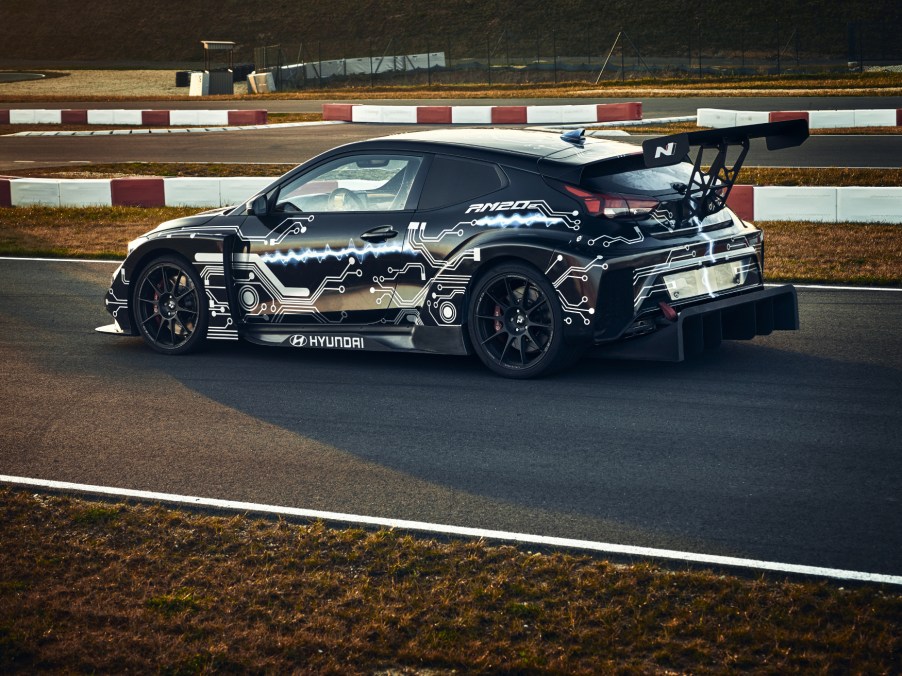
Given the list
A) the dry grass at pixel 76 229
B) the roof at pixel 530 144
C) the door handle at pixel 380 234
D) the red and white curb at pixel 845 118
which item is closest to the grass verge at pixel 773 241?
the dry grass at pixel 76 229

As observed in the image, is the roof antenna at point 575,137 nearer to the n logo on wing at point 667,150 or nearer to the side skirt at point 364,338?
the n logo on wing at point 667,150

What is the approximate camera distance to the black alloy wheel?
8555 mm

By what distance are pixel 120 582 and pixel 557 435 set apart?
2.54 metres

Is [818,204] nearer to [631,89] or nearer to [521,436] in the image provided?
[521,436]

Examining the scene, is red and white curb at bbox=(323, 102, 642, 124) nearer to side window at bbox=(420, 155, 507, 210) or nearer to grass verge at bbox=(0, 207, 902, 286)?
grass verge at bbox=(0, 207, 902, 286)

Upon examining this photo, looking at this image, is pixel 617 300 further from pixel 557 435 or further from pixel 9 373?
pixel 9 373

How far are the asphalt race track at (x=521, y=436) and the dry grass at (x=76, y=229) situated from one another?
4582 millimetres

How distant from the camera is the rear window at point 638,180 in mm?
7422

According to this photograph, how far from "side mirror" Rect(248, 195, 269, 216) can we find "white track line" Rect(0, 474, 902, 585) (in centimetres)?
286

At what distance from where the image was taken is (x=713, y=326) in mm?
7574

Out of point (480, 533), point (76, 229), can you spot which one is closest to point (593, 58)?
point (76, 229)

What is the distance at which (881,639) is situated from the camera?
3.94m

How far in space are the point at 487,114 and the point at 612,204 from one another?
20318 mm

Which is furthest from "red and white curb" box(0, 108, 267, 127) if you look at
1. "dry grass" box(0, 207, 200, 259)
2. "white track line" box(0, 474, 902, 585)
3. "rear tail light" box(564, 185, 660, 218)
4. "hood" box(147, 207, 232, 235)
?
"white track line" box(0, 474, 902, 585)
